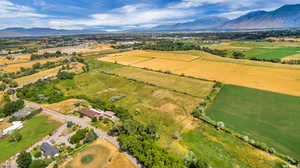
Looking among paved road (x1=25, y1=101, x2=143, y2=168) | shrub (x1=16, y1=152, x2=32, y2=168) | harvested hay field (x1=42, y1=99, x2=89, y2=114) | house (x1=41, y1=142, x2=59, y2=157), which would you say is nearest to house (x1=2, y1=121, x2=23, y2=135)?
paved road (x1=25, y1=101, x2=143, y2=168)

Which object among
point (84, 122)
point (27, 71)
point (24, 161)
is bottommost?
point (24, 161)

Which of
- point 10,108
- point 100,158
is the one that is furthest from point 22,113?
point 100,158

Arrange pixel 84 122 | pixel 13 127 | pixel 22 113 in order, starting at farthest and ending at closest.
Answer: pixel 22 113, pixel 84 122, pixel 13 127

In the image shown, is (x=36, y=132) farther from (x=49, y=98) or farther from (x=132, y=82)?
(x=132, y=82)

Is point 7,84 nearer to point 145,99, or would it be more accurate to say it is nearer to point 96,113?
point 96,113

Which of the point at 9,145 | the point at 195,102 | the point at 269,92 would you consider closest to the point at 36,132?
the point at 9,145

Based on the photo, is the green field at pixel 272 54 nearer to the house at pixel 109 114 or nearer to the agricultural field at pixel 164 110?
the agricultural field at pixel 164 110

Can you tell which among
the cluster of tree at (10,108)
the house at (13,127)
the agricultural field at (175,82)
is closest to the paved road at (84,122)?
the cluster of tree at (10,108)
